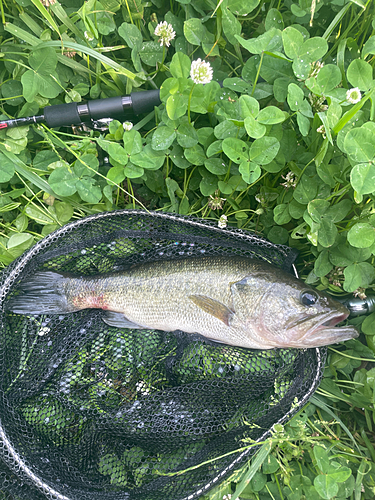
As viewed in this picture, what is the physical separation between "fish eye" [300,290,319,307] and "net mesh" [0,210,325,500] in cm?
31

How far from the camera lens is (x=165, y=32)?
6.89 ft

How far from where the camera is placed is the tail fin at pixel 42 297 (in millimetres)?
2156

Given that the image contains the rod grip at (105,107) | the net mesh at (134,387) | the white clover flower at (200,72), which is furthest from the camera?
the rod grip at (105,107)

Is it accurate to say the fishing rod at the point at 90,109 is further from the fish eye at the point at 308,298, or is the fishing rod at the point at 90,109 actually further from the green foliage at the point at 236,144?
the fish eye at the point at 308,298

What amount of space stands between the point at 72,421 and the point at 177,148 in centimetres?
196

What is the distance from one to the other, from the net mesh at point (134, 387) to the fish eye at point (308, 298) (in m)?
0.31

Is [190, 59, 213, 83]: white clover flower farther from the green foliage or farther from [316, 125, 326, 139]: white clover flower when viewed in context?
[316, 125, 326, 139]: white clover flower

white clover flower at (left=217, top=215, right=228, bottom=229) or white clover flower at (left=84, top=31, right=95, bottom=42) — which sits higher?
white clover flower at (left=84, top=31, right=95, bottom=42)

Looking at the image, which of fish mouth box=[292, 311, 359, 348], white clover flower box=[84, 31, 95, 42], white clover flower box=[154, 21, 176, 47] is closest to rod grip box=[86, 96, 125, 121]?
white clover flower box=[84, 31, 95, 42]

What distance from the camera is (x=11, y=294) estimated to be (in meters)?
2.14

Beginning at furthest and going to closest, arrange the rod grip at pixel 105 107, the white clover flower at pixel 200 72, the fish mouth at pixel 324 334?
the rod grip at pixel 105 107, the fish mouth at pixel 324 334, the white clover flower at pixel 200 72

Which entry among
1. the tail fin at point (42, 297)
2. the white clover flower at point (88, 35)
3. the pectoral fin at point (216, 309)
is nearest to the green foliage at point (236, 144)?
the white clover flower at point (88, 35)

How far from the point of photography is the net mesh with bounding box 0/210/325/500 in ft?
6.79

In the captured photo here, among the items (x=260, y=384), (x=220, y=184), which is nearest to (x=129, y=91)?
(x=220, y=184)
